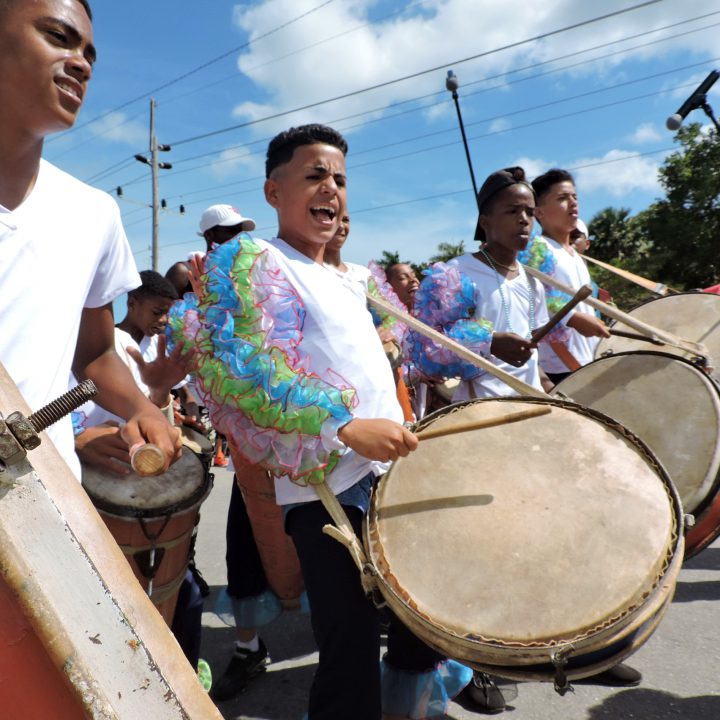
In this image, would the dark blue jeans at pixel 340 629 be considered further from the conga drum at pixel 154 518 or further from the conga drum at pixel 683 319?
the conga drum at pixel 683 319

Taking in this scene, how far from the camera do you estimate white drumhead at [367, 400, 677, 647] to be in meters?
1.47

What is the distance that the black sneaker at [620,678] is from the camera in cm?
275

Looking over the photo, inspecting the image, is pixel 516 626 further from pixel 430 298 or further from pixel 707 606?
pixel 707 606

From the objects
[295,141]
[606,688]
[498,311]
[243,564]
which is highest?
[295,141]

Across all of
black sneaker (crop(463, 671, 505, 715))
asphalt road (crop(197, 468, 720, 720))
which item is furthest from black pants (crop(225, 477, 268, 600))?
black sneaker (crop(463, 671, 505, 715))

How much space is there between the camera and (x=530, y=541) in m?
1.59

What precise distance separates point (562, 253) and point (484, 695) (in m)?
2.62

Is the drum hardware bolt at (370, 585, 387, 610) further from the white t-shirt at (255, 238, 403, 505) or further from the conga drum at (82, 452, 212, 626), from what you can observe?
the conga drum at (82, 452, 212, 626)

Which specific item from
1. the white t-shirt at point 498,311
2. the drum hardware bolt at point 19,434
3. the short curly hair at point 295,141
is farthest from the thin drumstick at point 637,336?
the drum hardware bolt at point 19,434

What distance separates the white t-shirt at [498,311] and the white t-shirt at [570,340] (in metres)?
0.80

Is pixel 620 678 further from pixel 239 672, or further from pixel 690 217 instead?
Result: pixel 690 217

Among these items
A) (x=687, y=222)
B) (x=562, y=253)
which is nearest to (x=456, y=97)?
(x=562, y=253)

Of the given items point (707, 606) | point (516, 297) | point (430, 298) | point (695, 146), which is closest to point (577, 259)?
point (516, 297)

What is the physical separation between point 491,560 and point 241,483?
1374 millimetres
